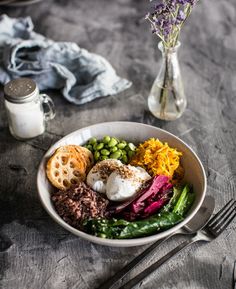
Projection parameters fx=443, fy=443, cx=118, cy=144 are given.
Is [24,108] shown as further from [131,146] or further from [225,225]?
[225,225]

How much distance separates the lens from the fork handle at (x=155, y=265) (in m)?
1.11

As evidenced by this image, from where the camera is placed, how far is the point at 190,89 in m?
1.80

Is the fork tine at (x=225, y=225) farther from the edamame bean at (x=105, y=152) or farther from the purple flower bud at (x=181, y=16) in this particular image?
the purple flower bud at (x=181, y=16)

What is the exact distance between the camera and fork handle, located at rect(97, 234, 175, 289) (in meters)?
1.12

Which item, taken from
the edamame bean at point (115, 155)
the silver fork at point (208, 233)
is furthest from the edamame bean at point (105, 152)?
the silver fork at point (208, 233)

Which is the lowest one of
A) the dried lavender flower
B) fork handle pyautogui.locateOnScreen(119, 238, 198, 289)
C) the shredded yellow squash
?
fork handle pyautogui.locateOnScreen(119, 238, 198, 289)

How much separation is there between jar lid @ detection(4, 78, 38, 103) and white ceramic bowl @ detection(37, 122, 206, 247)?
0.67ft

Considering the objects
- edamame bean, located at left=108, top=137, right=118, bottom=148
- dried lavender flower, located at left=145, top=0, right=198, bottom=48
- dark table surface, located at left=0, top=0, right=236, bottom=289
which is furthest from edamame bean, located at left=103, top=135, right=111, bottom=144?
dried lavender flower, located at left=145, top=0, right=198, bottom=48

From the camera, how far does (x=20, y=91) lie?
147cm

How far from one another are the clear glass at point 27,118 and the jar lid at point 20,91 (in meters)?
0.02

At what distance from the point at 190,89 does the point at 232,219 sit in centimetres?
68

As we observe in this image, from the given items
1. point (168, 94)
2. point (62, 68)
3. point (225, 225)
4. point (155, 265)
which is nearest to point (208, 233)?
point (225, 225)

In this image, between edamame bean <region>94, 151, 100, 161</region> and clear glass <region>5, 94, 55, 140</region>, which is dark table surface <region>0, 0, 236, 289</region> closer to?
clear glass <region>5, 94, 55, 140</region>

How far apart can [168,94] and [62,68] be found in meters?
0.46
